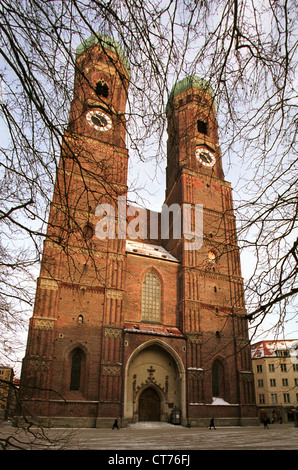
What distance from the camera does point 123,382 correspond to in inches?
763

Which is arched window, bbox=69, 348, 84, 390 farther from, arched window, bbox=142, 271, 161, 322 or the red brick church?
arched window, bbox=142, 271, 161, 322

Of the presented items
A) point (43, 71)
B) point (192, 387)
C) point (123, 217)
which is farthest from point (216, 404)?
point (43, 71)

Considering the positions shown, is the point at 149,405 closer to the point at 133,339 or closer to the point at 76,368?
the point at 133,339

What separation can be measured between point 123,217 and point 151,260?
62.1 ft

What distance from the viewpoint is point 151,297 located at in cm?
2331

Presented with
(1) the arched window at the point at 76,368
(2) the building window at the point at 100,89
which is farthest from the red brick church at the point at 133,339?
(2) the building window at the point at 100,89

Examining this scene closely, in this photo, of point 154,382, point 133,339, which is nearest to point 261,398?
point 154,382

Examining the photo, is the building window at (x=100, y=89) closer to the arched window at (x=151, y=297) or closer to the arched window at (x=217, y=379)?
the arched window at (x=151, y=297)

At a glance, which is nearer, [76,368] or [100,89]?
[100,89]

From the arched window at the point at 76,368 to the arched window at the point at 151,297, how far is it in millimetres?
4965

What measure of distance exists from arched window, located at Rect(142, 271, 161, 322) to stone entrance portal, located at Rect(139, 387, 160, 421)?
4.50 metres

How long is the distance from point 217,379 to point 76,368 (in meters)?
9.68

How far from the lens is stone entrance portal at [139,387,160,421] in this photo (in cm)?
2063

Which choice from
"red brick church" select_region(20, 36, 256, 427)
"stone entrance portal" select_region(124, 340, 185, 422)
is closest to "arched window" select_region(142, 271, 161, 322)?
"red brick church" select_region(20, 36, 256, 427)
